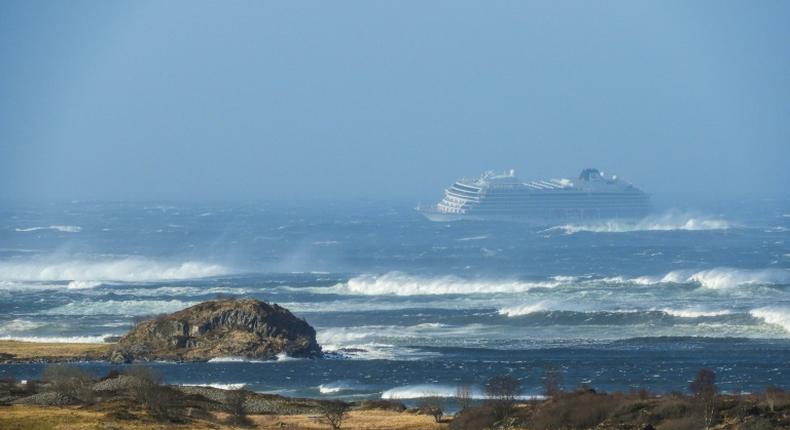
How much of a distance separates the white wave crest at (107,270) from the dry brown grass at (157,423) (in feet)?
172

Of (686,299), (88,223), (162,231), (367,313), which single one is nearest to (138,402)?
(367,313)

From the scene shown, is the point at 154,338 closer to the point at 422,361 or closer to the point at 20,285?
the point at 422,361

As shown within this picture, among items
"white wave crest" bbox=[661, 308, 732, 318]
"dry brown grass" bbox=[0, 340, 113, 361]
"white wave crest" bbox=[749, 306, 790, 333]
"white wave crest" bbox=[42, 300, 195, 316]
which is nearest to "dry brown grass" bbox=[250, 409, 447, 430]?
"dry brown grass" bbox=[0, 340, 113, 361]

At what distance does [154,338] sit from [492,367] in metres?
12.5

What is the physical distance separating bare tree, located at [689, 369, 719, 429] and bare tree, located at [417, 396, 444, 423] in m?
6.44

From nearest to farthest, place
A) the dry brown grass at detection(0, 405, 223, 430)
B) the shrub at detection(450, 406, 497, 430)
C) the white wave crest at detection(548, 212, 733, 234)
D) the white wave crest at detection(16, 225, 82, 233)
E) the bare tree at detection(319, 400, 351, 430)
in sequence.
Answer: the dry brown grass at detection(0, 405, 223, 430) → the shrub at detection(450, 406, 497, 430) → the bare tree at detection(319, 400, 351, 430) → the white wave crest at detection(16, 225, 82, 233) → the white wave crest at detection(548, 212, 733, 234)

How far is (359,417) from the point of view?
3956cm

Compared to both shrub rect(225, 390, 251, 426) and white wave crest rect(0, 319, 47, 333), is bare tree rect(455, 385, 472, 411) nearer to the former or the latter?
shrub rect(225, 390, 251, 426)

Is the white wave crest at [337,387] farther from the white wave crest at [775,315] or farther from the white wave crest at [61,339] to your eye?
the white wave crest at [775,315]

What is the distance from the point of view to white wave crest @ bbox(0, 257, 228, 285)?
306 ft

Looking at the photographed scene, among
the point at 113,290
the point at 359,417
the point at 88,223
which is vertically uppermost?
the point at 88,223

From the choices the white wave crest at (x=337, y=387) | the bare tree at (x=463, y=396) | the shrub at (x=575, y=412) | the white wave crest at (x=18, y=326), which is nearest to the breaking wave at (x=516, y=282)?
the white wave crest at (x=18, y=326)

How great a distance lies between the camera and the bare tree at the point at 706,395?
3491 centimetres

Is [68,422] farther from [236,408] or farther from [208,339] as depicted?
[208,339]
